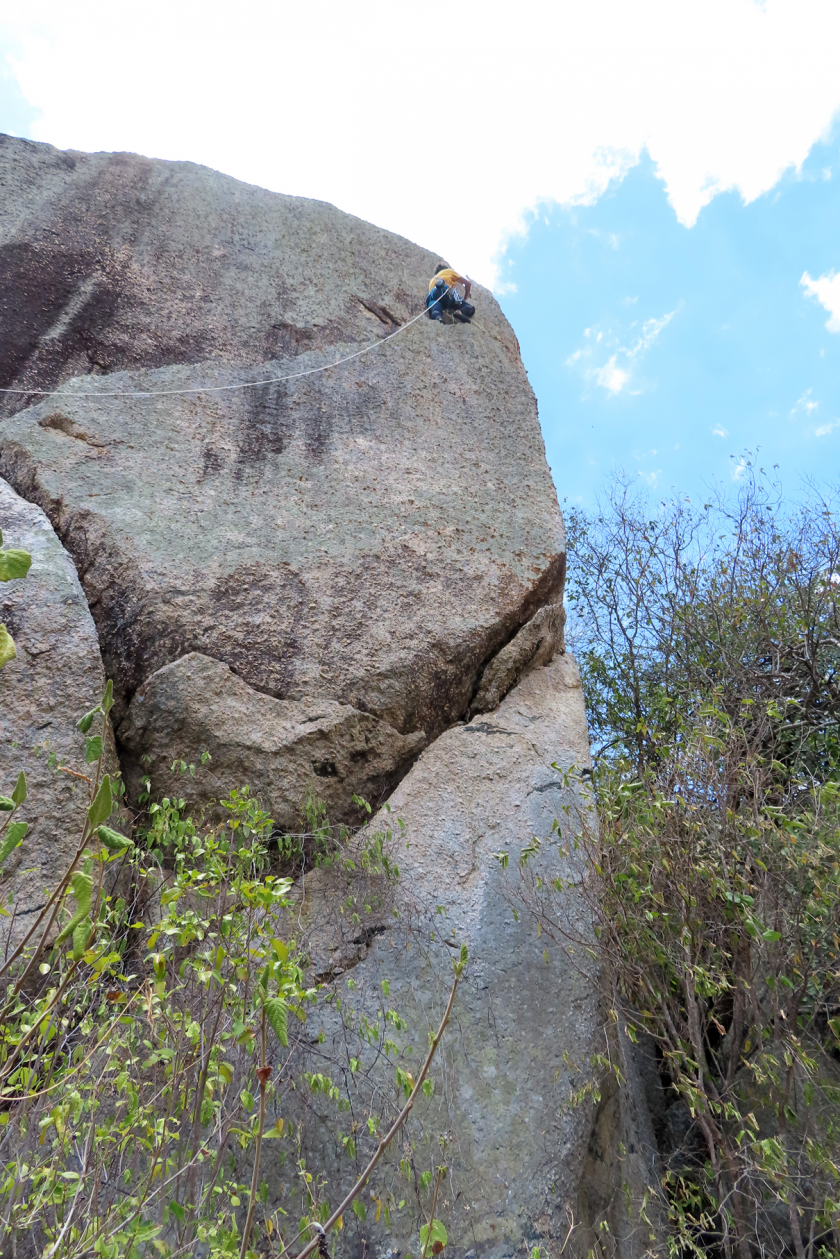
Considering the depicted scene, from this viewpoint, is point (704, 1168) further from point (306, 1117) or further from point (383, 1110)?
point (306, 1117)

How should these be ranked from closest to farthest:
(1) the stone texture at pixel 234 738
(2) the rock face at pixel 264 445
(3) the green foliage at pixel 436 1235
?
(3) the green foliage at pixel 436 1235, (1) the stone texture at pixel 234 738, (2) the rock face at pixel 264 445

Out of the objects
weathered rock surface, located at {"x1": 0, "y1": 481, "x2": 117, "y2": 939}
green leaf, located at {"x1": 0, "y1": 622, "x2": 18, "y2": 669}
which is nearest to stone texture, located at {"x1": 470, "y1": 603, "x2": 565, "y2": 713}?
weathered rock surface, located at {"x1": 0, "y1": 481, "x2": 117, "y2": 939}

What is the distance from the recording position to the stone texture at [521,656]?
4.92 meters

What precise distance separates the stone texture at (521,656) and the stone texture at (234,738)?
973mm

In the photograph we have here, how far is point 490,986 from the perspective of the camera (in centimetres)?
361

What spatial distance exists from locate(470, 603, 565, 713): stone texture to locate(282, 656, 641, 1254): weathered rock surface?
16 centimetres

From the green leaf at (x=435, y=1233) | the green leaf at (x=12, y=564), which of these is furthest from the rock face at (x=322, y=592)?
the green leaf at (x=12, y=564)

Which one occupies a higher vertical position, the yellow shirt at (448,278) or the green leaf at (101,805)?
the yellow shirt at (448,278)

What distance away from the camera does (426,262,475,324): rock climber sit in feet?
22.6

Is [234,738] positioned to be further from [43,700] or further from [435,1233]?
[435,1233]

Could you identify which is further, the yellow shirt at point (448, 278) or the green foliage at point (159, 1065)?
the yellow shirt at point (448, 278)

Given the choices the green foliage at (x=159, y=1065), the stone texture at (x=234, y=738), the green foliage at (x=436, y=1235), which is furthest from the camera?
the stone texture at (x=234, y=738)

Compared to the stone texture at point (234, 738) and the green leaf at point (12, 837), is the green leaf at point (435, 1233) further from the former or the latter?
the stone texture at point (234, 738)

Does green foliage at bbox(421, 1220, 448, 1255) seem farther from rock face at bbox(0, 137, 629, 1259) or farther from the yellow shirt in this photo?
the yellow shirt
